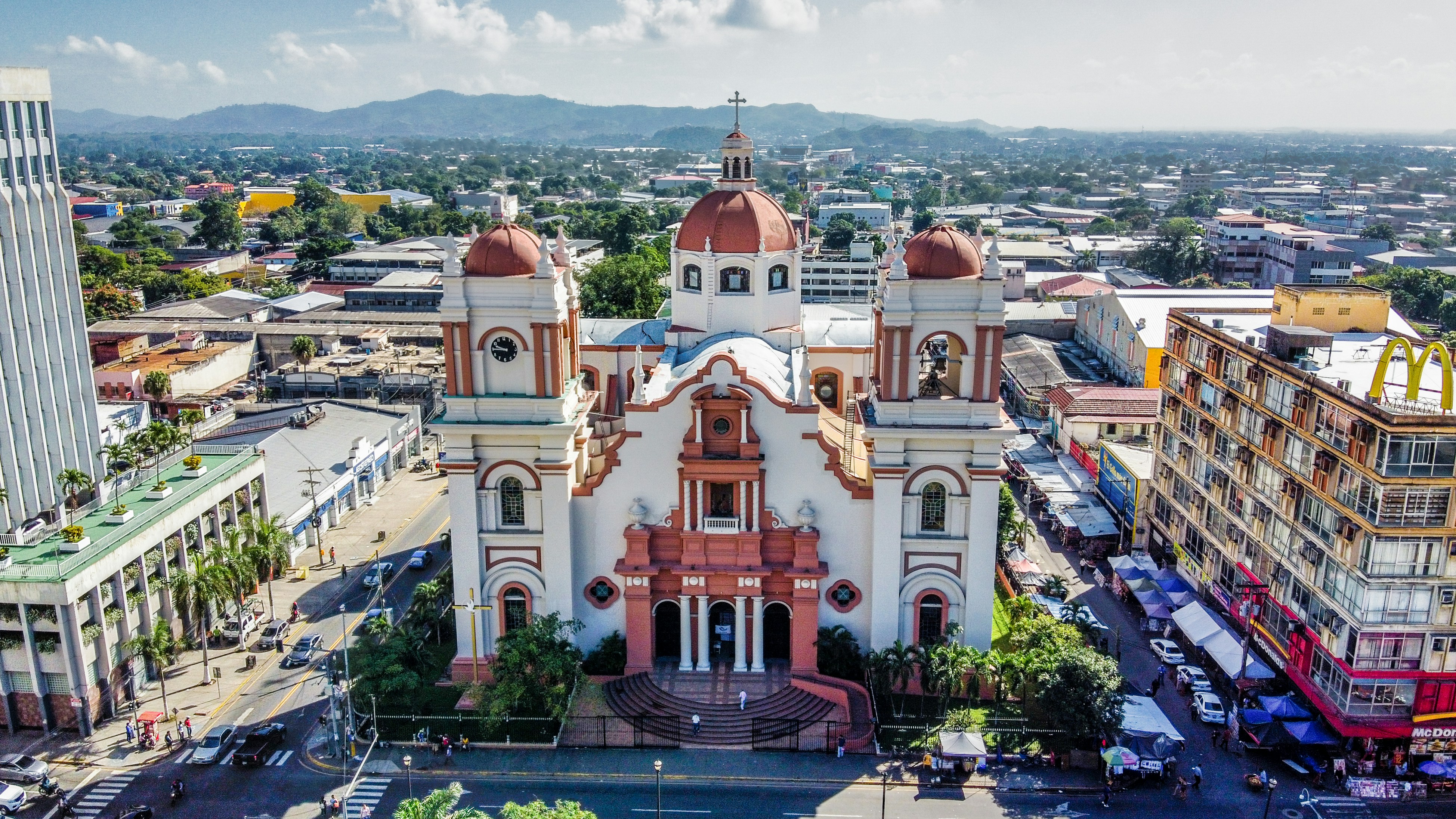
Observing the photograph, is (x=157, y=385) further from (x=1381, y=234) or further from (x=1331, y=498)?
(x=1381, y=234)

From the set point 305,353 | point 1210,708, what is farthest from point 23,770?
point 305,353

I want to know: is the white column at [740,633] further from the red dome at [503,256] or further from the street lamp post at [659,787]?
the red dome at [503,256]

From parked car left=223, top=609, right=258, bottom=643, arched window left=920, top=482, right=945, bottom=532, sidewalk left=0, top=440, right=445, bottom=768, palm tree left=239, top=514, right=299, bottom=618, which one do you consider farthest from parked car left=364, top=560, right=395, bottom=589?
arched window left=920, top=482, right=945, bottom=532

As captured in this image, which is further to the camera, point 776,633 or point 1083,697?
point 776,633

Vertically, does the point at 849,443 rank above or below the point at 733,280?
below

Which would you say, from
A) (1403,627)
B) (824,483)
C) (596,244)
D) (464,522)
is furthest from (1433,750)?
(596,244)

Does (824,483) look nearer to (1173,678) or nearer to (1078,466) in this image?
(1173,678)

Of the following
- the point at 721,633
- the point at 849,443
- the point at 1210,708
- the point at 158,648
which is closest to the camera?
the point at 1210,708
